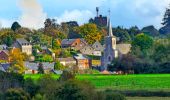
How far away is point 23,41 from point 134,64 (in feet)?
96.9

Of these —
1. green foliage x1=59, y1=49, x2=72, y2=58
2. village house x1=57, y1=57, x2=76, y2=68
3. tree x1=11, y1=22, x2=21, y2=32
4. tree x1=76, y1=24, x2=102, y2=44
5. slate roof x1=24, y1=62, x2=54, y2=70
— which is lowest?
slate roof x1=24, y1=62, x2=54, y2=70

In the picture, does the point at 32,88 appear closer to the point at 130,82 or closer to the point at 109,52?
the point at 130,82

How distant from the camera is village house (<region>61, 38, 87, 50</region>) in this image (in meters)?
104

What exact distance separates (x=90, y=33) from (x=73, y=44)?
200 inches

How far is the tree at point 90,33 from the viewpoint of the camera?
10688cm

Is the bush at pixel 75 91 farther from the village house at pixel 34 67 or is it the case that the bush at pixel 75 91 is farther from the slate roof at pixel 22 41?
the slate roof at pixel 22 41

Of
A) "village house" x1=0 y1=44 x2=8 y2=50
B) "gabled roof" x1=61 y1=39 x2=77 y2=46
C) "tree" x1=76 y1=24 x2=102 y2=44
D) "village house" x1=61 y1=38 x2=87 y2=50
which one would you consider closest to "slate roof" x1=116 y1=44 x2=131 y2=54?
"village house" x1=61 y1=38 x2=87 y2=50

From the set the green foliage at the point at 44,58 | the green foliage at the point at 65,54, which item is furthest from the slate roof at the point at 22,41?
the green foliage at the point at 44,58

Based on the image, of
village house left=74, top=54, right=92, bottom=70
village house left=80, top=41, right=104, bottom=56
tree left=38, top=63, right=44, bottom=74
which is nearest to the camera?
tree left=38, top=63, right=44, bottom=74

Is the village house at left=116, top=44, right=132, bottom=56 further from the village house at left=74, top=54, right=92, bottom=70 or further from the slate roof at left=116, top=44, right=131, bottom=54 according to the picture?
the village house at left=74, top=54, right=92, bottom=70

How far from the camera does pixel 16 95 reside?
3719cm

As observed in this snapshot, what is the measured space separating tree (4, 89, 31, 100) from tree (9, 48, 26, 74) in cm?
3337

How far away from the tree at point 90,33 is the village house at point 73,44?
246 centimetres

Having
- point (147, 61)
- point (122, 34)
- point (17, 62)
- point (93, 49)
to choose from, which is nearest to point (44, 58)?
point (17, 62)
